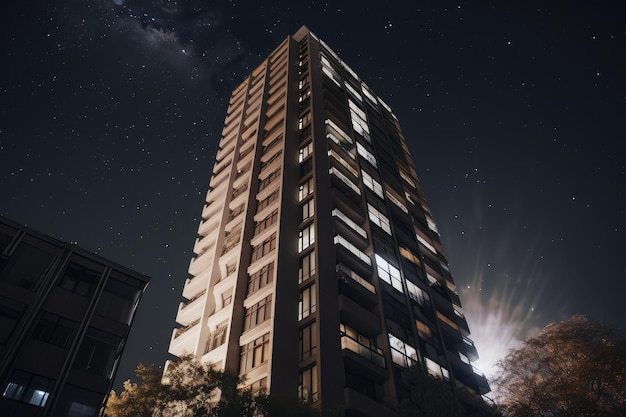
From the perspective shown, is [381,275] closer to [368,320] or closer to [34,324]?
[368,320]

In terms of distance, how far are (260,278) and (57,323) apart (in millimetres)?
15951

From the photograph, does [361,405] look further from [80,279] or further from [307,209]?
[80,279]

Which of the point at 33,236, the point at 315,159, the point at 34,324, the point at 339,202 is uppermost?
the point at 315,159

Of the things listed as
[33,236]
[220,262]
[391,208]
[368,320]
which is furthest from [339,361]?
[391,208]

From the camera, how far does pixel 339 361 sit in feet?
95.6

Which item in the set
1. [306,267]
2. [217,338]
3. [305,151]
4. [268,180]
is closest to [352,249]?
[306,267]

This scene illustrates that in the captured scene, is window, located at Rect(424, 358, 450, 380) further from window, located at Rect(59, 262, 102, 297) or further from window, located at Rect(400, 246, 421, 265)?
window, located at Rect(59, 262, 102, 297)

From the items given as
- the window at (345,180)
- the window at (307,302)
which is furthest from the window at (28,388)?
the window at (345,180)

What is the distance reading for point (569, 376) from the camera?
28141 mm

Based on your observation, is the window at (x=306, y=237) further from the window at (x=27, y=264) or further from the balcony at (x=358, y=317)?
the window at (x=27, y=264)

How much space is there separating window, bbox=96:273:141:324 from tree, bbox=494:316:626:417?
904 inches

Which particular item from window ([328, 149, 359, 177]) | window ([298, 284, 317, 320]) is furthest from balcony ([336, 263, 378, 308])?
window ([328, 149, 359, 177])

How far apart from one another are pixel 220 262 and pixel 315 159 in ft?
42.5

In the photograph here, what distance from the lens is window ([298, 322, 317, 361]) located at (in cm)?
2914
